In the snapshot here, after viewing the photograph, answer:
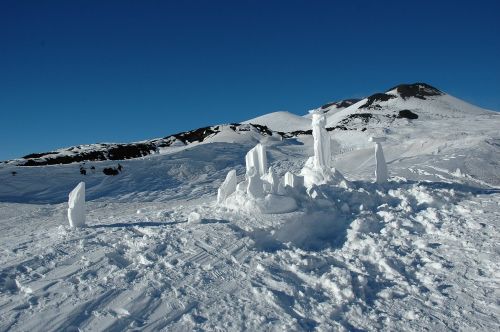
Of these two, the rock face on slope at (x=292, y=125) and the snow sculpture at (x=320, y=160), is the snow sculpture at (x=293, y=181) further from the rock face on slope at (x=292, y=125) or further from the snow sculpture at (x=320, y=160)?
the rock face on slope at (x=292, y=125)

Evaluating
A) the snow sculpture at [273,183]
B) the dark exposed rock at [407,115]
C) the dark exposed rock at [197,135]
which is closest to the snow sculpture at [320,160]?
the snow sculpture at [273,183]

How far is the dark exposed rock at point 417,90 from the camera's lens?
81562mm

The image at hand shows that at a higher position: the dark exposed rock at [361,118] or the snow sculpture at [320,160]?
the dark exposed rock at [361,118]

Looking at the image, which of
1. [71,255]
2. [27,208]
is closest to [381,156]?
[71,255]

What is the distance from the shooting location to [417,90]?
84250 mm

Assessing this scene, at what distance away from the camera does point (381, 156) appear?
16641 mm

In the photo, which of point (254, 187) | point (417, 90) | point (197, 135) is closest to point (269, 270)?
point (254, 187)

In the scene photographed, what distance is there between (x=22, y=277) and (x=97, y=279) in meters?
1.59

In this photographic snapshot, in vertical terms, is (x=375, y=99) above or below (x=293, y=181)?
above

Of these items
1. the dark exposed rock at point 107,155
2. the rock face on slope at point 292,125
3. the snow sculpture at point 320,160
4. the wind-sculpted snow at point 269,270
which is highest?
the rock face on slope at point 292,125

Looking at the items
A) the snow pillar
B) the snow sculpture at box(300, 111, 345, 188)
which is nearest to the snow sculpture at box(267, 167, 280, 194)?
the snow sculpture at box(300, 111, 345, 188)

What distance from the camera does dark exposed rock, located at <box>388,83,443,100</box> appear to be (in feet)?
268

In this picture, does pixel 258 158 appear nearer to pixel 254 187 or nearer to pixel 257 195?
pixel 254 187

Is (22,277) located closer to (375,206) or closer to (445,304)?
(445,304)
